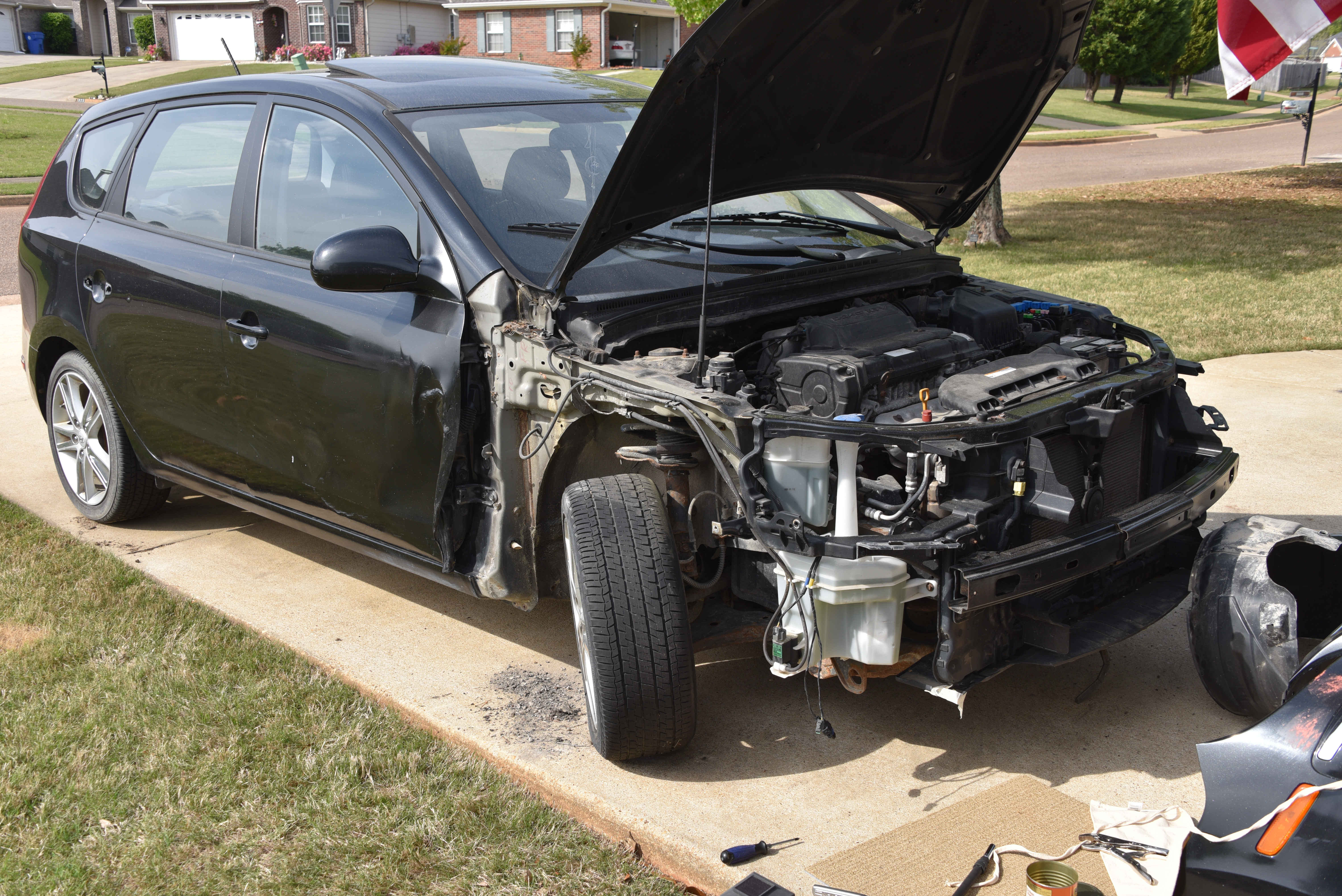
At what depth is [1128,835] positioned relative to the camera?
2916mm

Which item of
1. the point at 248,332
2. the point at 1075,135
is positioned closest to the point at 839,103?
the point at 248,332

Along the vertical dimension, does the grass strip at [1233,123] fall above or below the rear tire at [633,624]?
above

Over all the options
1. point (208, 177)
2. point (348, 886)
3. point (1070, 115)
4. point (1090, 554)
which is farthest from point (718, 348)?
point (1070, 115)

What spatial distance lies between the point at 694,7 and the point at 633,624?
14.6 meters

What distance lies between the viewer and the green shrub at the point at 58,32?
197 ft

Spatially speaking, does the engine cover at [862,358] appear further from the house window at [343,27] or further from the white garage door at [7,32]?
the white garage door at [7,32]

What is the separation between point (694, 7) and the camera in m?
16.3

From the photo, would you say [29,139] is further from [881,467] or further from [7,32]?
[7,32]

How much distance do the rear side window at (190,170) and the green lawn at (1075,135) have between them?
2614 centimetres

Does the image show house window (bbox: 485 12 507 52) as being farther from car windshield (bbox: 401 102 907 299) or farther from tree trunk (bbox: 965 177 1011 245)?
car windshield (bbox: 401 102 907 299)

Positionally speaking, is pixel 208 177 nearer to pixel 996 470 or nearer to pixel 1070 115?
pixel 996 470


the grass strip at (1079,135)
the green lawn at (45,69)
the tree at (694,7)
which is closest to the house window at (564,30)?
the green lawn at (45,69)

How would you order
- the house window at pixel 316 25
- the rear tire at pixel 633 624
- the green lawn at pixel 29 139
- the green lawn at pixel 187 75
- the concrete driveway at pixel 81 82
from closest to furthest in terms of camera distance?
1. the rear tire at pixel 633 624
2. the green lawn at pixel 29 139
3. the green lawn at pixel 187 75
4. the concrete driveway at pixel 81 82
5. the house window at pixel 316 25

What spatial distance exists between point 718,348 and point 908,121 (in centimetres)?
116
